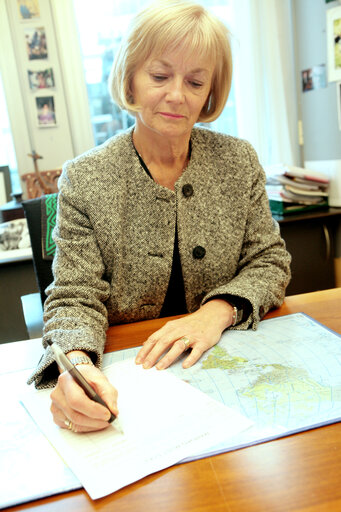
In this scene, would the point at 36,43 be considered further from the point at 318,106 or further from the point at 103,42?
the point at 318,106

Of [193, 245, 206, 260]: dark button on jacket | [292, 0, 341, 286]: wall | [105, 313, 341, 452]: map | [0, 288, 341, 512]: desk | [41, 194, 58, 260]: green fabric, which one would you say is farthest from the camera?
[292, 0, 341, 286]: wall

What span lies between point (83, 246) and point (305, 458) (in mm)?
636

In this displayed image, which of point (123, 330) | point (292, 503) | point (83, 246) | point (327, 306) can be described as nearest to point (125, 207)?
point (83, 246)

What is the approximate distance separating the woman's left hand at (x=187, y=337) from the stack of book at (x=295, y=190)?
4.66 feet

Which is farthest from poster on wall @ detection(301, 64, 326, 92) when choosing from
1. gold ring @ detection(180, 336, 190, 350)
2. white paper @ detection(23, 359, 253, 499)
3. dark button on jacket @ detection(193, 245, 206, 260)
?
white paper @ detection(23, 359, 253, 499)

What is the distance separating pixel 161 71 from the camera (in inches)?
40.0

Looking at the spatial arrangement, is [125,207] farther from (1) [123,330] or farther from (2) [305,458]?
(2) [305,458]

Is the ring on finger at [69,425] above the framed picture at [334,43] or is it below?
below

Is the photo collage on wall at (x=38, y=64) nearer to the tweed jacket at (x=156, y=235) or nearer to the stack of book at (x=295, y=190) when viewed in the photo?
the stack of book at (x=295, y=190)

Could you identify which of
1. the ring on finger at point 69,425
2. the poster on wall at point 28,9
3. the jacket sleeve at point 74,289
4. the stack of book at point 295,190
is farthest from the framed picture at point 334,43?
the ring on finger at point 69,425

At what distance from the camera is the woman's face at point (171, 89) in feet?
3.31

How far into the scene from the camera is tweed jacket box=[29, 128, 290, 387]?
997 millimetres

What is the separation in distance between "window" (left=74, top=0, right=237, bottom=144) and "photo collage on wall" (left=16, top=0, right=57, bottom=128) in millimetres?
215

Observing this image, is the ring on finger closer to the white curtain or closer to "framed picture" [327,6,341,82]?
"framed picture" [327,6,341,82]
